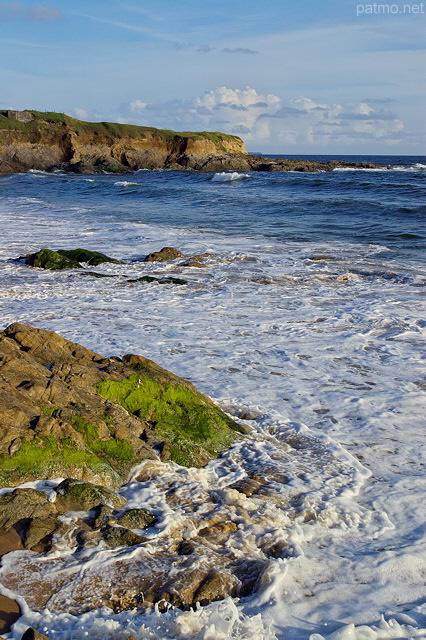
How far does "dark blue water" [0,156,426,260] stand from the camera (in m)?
17.7

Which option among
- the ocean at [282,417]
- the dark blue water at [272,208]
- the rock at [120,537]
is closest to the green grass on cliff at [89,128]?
the dark blue water at [272,208]

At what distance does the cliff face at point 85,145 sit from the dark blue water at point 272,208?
1918 cm

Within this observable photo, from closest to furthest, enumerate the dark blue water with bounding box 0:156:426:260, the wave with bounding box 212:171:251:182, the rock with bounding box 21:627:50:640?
the rock with bounding box 21:627:50:640
the dark blue water with bounding box 0:156:426:260
the wave with bounding box 212:171:251:182

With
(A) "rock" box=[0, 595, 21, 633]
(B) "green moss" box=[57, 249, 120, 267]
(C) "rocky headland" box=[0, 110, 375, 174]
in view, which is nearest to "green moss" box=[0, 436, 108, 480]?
(A) "rock" box=[0, 595, 21, 633]

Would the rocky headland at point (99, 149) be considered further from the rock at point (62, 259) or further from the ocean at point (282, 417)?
the rock at point (62, 259)

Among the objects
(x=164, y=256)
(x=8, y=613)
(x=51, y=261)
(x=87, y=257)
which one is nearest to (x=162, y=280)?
(x=164, y=256)

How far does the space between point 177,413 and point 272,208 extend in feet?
70.9

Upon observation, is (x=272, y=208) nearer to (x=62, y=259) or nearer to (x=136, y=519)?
(x=62, y=259)

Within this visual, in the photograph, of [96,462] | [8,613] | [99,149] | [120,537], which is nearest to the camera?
[8,613]

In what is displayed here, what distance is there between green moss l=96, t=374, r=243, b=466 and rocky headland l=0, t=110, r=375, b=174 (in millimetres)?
53126

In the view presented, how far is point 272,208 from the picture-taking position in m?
24.9

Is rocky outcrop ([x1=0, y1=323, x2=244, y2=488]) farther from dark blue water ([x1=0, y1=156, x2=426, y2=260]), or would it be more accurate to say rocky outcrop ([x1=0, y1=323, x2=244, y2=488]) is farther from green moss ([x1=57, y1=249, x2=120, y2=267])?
dark blue water ([x1=0, y1=156, x2=426, y2=260])

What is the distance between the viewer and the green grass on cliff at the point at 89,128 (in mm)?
55481

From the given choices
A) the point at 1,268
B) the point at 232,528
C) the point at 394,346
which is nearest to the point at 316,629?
the point at 232,528
